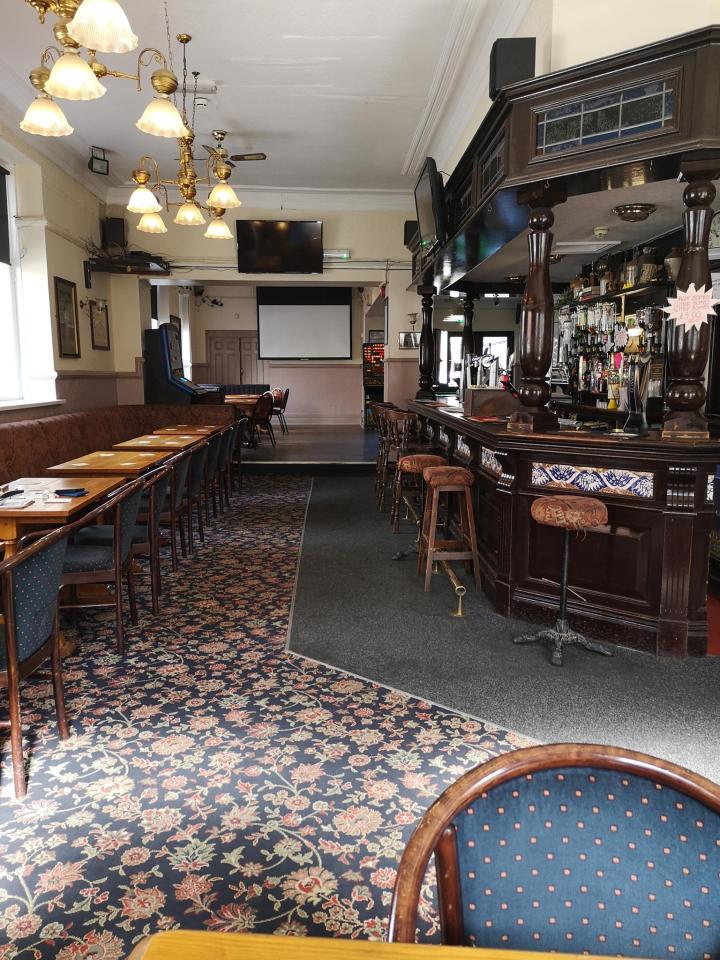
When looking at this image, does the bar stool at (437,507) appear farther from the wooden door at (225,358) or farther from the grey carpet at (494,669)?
the wooden door at (225,358)

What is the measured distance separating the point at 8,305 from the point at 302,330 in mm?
8991

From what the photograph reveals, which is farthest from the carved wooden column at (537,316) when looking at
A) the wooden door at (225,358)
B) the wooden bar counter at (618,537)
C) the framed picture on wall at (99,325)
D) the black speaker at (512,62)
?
the wooden door at (225,358)

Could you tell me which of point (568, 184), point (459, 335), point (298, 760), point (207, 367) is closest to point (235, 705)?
point (298, 760)

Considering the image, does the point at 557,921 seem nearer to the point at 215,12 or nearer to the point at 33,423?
the point at 215,12

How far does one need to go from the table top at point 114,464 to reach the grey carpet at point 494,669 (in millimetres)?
1391

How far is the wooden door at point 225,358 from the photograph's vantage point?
17797mm

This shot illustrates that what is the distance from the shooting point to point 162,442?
6.40 meters

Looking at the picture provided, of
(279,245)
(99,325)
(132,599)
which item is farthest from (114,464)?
(279,245)

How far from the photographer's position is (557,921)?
939 millimetres

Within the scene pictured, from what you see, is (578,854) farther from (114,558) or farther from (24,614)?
(114,558)

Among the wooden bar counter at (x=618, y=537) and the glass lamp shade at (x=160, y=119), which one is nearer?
the wooden bar counter at (x=618, y=537)

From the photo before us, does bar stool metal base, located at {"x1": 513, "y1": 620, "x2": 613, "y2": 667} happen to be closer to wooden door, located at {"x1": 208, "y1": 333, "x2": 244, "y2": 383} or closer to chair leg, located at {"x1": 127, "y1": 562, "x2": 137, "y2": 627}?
chair leg, located at {"x1": 127, "y1": 562, "x2": 137, "y2": 627}

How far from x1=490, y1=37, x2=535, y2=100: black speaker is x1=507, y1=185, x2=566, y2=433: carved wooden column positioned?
2.32 ft

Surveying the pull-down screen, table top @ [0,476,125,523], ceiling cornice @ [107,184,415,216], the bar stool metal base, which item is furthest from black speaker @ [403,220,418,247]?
the bar stool metal base
